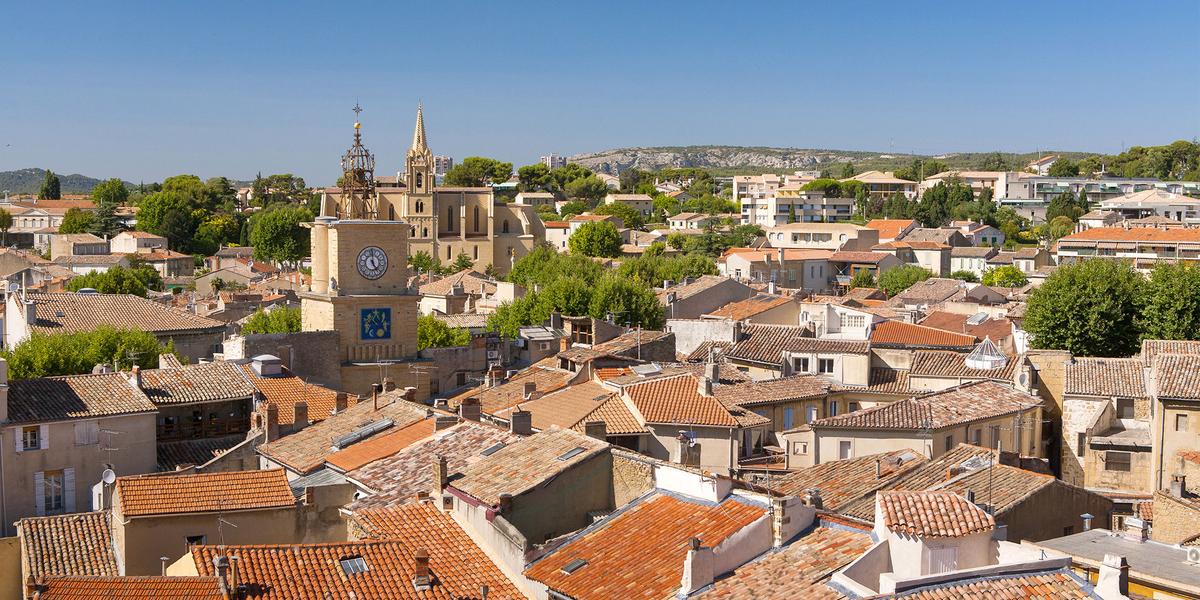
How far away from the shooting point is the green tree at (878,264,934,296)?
81.8 m

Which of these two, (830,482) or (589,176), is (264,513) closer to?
(830,482)

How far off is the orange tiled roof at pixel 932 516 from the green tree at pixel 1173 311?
32.2m

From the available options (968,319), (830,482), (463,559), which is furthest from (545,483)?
(968,319)

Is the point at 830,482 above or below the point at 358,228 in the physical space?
below

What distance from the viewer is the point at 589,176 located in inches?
6722

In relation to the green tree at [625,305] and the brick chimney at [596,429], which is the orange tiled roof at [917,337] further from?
the brick chimney at [596,429]

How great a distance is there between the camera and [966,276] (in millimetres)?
87625

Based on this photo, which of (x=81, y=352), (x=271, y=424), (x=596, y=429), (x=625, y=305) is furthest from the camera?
(x=625, y=305)

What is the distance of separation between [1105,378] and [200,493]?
20539 mm

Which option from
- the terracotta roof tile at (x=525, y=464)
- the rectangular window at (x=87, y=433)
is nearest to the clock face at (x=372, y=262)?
the rectangular window at (x=87, y=433)

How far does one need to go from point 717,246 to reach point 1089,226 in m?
31.6

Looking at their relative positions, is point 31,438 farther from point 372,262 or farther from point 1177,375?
point 1177,375

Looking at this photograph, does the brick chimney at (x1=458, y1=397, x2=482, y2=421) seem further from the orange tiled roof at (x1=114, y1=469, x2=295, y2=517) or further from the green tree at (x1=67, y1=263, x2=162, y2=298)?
the green tree at (x1=67, y1=263, x2=162, y2=298)

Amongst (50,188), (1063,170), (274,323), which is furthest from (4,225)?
(1063,170)
